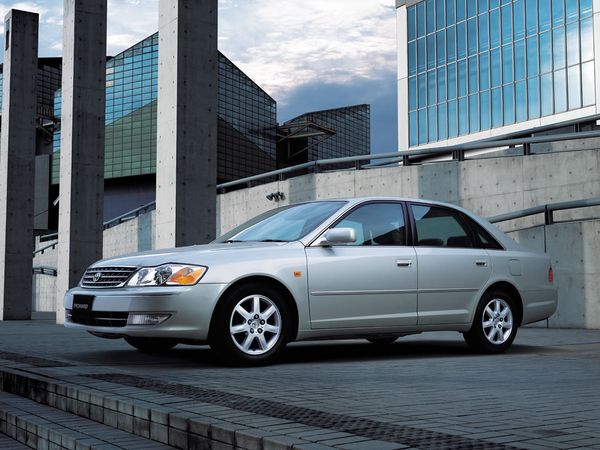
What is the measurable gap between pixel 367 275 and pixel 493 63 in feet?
143

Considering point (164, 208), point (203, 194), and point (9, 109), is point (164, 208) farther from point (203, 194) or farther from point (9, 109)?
point (9, 109)

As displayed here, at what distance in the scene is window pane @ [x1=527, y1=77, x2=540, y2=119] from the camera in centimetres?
4594

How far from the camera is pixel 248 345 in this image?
23.5 feet

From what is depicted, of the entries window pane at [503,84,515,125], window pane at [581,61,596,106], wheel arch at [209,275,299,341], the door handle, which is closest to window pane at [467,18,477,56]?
window pane at [503,84,515,125]

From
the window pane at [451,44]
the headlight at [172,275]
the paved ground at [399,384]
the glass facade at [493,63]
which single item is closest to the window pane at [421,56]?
the glass facade at [493,63]

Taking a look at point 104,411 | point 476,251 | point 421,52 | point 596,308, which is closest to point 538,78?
point 421,52

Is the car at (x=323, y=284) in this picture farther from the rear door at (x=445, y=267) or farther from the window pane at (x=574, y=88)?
the window pane at (x=574, y=88)

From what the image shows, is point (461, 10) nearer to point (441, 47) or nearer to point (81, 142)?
point (441, 47)

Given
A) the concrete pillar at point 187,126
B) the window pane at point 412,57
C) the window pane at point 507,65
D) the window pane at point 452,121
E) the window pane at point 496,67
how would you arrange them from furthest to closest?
the window pane at point 412,57
the window pane at point 452,121
the window pane at point 496,67
the window pane at point 507,65
the concrete pillar at point 187,126

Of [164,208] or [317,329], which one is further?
[164,208]

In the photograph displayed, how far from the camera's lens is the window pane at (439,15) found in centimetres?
5272

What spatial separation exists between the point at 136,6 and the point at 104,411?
50.3 ft

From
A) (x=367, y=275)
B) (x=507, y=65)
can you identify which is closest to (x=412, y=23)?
(x=507, y=65)

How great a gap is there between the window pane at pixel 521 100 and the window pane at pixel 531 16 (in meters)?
2.77
